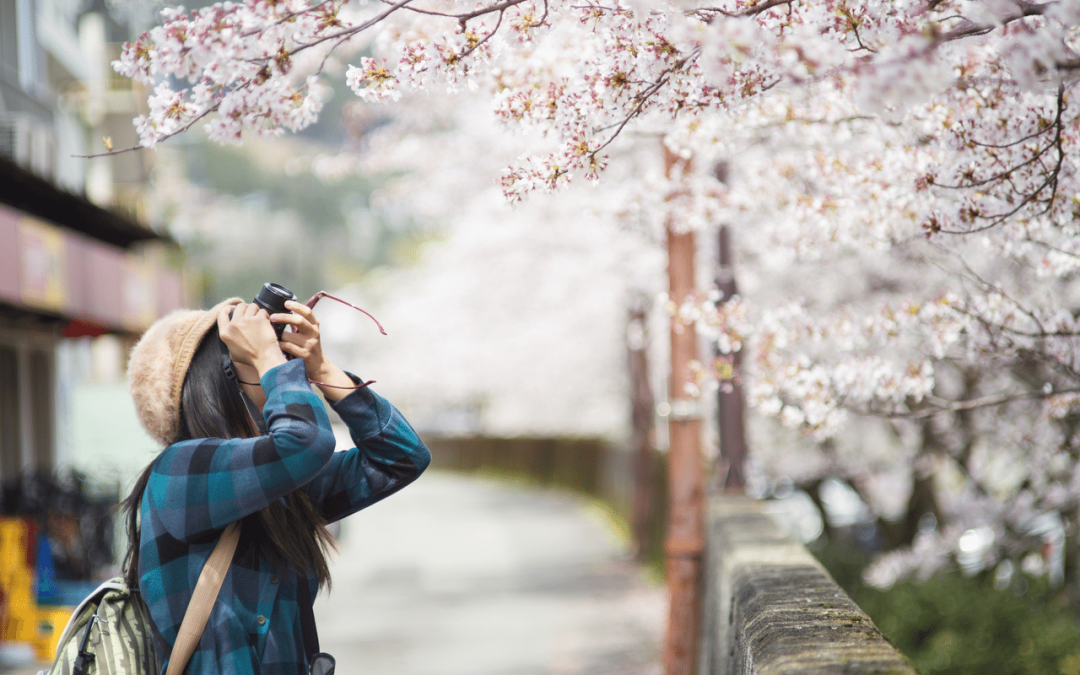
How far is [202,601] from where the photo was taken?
2156mm

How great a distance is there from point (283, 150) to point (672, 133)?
66.6 meters

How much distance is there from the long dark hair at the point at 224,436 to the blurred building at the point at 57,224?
707 centimetres

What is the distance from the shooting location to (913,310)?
3.79 meters

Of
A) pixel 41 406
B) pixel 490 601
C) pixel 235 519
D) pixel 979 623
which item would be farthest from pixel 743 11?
pixel 41 406

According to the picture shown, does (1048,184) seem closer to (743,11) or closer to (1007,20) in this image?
(1007,20)

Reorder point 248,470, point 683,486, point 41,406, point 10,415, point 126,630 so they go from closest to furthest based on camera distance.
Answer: point 248,470, point 126,630, point 683,486, point 10,415, point 41,406

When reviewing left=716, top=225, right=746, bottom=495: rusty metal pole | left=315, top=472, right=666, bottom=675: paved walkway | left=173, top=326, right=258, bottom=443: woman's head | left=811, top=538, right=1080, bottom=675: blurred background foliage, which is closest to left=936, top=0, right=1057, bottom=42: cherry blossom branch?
left=173, top=326, right=258, bottom=443: woman's head

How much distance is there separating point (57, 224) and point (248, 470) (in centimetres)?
1325

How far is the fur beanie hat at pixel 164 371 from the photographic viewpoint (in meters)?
2.28

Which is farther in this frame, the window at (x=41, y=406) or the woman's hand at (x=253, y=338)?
the window at (x=41, y=406)

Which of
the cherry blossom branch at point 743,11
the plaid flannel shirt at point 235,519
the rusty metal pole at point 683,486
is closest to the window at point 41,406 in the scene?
the rusty metal pole at point 683,486

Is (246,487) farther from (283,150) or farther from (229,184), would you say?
(283,150)

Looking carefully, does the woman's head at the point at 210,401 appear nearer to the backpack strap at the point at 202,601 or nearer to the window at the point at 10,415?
the backpack strap at the point at 202,601

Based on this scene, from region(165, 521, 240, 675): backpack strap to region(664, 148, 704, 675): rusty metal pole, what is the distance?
139 inches
